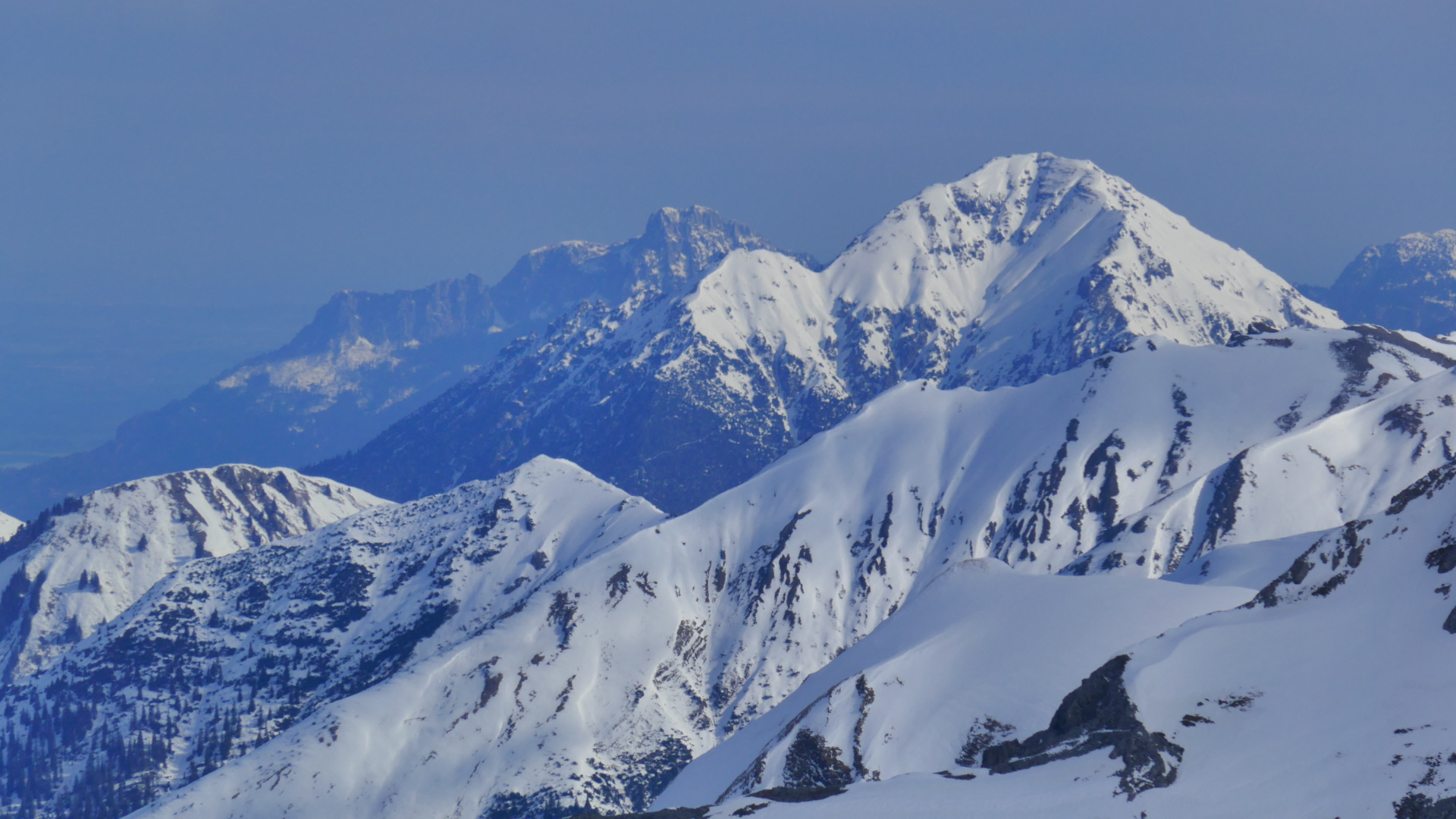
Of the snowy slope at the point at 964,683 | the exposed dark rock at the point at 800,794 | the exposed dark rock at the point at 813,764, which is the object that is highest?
the exposed dark rock at the point at 800,794

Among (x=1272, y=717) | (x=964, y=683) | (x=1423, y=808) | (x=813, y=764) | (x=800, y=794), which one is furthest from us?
(x=813, y=764)

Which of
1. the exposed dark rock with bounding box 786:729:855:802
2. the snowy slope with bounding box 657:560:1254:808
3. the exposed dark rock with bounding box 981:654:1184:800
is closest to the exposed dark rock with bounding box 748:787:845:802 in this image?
the exposed dark rock with bounding box 981:654:1184:800

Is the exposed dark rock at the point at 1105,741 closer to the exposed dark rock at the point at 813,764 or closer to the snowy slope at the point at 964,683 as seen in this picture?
the snowy slope at the point at 964,683

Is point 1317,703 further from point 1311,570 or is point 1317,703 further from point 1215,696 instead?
point 1311,570

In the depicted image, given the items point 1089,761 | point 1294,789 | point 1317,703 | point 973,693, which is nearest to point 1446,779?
point 1294,789

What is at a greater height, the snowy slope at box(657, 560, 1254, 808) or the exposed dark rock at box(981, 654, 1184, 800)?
the exposed dark rock at box(981, 654, 1184, 800)

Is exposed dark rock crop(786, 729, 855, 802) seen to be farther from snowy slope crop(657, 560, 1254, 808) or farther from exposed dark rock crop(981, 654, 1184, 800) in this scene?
exposed dark rock crop(981, 654, 1184, 800)

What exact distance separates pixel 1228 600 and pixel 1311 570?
45.6 m

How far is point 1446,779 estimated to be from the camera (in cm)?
6372

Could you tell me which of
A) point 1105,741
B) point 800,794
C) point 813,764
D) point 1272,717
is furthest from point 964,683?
point 1272,717

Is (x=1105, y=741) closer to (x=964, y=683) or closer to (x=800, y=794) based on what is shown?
(x=800, y=794)

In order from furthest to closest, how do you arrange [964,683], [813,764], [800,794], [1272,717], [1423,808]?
[813,764]
[964,683]
[800,794]
[1272,717]
[1423,808]

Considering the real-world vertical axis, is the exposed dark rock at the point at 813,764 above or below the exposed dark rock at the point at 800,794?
below

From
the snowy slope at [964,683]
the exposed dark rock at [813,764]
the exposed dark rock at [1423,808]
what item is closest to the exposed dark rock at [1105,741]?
the exposed dark rock at [1423,808]
